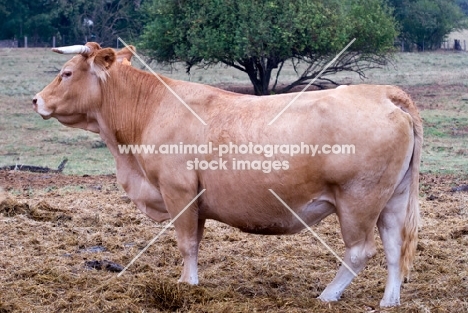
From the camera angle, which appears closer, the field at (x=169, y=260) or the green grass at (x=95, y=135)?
the field at (x=169, y=260)

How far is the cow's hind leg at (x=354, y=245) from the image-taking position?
5.50m

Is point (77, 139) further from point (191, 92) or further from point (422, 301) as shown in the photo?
point (422, 301)

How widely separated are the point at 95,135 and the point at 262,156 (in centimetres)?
1422

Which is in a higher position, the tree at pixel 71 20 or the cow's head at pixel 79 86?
the cow's head at pixel 79 86

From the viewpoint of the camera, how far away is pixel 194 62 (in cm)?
2339

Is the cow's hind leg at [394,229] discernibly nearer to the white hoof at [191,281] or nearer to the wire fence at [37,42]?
the white hoof at [191,281]

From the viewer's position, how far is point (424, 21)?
151ft

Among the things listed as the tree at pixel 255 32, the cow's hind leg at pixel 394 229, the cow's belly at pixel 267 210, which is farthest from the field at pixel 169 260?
the tree at pixel 255 32

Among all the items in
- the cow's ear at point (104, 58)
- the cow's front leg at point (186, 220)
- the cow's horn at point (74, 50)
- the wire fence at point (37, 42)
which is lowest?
the wire fence at point (37, 42)

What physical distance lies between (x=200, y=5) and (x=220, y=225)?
15373 millimetres

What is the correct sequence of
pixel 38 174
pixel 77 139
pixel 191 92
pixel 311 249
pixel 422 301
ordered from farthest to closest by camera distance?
pixel 77 139
pixel 38 174
pixel 311 249
pixel 191 92
pixel 422 301

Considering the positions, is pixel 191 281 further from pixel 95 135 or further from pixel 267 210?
pixel 95 135

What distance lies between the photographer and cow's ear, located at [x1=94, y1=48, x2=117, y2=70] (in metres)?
6.43

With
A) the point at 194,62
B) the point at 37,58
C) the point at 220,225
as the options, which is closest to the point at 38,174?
the point at 220,225
